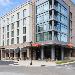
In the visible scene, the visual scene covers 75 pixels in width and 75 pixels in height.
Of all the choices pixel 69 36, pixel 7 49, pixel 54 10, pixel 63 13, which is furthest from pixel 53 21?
pixel 7 49

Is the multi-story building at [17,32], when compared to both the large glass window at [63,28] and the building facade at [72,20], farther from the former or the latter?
the building facade at [72,20]

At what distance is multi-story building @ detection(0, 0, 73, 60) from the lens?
67.9 m

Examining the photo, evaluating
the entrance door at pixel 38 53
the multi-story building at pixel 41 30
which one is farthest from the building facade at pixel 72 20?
the entrance door at pixel 38 53

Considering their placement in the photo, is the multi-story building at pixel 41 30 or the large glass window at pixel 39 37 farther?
the large glass window at pixel 39 37

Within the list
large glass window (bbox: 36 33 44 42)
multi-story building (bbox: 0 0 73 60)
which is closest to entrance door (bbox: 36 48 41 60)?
multi-story building (bbox: 0 0 73 60)

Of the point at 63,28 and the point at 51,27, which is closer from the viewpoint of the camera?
the point at 51,27

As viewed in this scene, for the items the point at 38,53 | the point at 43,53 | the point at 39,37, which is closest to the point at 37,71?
the point at 43,53

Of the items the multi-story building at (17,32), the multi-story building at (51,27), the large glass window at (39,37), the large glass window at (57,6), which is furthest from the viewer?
the multi-story building at (17,32)

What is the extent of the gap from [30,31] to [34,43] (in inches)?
160

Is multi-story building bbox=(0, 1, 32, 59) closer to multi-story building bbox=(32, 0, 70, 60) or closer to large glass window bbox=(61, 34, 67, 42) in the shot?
multi-story building bbox=(32, 0, 70, 60)

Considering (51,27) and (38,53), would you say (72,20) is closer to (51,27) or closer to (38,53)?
(38,53)

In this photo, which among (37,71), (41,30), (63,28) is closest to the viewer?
(37,71)

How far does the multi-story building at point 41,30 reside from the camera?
223 feet

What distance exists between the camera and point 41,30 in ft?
232
